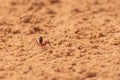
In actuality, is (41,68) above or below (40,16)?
below

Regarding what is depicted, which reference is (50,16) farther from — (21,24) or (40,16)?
(21,24)

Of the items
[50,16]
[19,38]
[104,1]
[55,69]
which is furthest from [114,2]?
[55,69]

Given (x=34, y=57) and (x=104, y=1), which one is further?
(x=104, y=1)

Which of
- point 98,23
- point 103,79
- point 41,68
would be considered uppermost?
point 98,23

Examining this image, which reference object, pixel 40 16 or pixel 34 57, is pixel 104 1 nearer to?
pixel 40 16

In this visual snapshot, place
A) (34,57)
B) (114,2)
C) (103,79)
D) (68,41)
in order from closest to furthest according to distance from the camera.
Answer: (103,79)
(34,57)
(68,41)
(114,2)

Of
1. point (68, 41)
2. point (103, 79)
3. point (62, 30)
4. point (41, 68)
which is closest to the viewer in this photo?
point (103, 79)

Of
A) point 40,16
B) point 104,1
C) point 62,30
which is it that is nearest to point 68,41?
point 62,30
